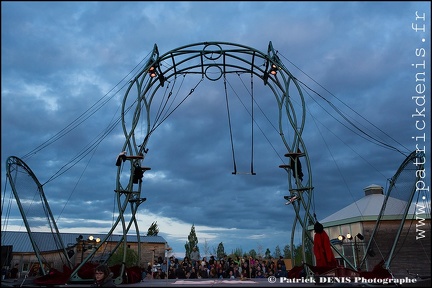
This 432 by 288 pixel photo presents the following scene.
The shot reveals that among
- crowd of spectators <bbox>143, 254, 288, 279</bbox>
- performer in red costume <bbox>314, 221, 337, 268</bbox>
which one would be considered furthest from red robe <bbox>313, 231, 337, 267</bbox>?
crowd of spectators <bbox>143, 254, 288, 279</bbox>

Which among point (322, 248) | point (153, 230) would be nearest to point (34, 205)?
point (322, 248)

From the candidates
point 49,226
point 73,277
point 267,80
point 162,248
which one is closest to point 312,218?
point 267,80

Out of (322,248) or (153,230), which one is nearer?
(322,248)

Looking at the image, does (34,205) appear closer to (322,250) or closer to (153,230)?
(322,250)

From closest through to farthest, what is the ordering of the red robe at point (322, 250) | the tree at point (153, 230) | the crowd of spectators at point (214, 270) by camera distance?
the red robe at point (322, 250) → the crowd of spectators at point (214, 270) → the tree at point (153, 230)

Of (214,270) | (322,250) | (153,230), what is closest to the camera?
(322,250)

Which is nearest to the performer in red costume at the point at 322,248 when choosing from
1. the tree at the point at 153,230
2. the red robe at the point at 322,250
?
the red robe at the point at 322,250

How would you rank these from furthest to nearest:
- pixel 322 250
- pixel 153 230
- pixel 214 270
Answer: pixel 153 230 → pixel 214 270 → pixel 322 250

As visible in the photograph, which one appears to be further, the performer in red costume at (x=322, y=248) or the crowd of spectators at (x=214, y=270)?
the crowd of spectators at (x=214, y=270)

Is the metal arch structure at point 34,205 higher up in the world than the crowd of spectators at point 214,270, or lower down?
higher up

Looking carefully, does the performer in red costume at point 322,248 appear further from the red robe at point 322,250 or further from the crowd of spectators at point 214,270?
the crowd of spectators at point 214,270

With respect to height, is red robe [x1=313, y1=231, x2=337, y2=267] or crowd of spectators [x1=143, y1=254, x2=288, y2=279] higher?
red robe [x1=313, y1=231, x2=337, y2=267]

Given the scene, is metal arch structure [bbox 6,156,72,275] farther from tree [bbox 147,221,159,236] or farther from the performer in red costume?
tree [bbox 147,221,159,236]

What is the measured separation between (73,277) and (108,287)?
2.22 meters
